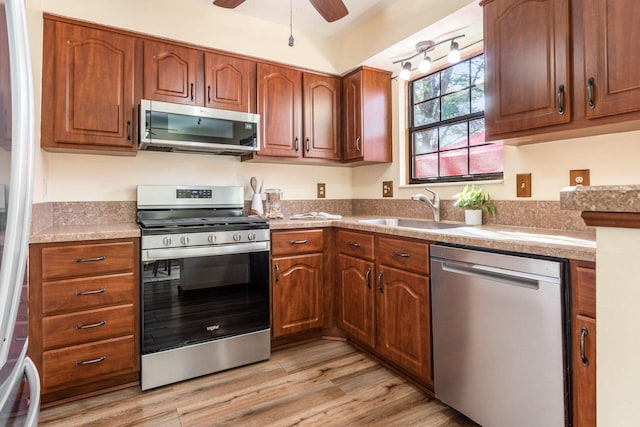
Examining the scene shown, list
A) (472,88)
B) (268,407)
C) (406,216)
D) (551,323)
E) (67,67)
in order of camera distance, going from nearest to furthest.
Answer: (551,323), (268,407), (67,67), (472,88), (406,216)

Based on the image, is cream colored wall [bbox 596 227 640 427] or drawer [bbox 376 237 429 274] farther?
drawer [bbox 376 237 429 274]

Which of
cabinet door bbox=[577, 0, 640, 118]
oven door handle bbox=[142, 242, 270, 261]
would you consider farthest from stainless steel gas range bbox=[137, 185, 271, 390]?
cabinet door bbox=[577, 0, 640, 118]

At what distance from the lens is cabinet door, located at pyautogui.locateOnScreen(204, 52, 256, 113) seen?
243 centimetres

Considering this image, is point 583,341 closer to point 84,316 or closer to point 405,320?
point 405,320

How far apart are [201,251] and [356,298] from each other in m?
1.04

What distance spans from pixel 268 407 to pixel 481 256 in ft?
4.19

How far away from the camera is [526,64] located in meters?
1.64

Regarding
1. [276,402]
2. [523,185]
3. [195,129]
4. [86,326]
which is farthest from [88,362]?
[523,185]

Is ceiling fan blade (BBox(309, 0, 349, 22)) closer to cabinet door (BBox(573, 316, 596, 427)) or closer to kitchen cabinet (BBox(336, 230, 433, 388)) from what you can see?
kitchen cabinet (BBox(336, 230, 433, 388))

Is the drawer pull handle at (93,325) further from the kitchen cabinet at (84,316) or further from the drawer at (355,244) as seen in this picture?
the drawer at (355,244)

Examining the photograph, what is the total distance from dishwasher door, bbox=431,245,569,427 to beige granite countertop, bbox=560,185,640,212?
82 cm

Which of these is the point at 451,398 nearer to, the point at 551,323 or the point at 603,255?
the point at 551,323

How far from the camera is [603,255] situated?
1.83 ft

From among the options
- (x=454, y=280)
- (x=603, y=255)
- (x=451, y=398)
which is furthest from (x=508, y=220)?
(x=603, y=255)
